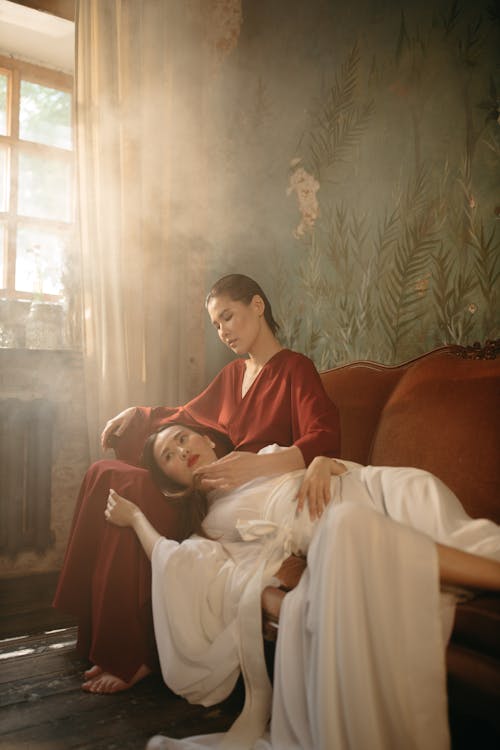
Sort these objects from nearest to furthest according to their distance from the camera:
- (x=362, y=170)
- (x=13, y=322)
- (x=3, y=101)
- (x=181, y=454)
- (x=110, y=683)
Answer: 1. (x=110, y=683)
2. (x=181, y=454)
3. (x=362, y=170)
4. (x=13, y=322)
5. (x=3, y=101)

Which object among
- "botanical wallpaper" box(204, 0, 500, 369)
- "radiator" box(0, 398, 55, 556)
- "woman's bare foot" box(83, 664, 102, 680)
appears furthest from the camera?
"radiator" box(0, 398, 55, 556)

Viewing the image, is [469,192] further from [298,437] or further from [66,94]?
[66,94]

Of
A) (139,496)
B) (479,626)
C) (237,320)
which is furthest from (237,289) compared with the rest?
(479,626)

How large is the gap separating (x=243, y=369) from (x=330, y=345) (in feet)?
1.86

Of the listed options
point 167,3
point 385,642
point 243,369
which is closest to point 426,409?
point 243,369

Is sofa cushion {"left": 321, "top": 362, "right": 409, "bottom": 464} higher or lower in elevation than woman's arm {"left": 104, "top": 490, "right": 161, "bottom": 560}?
higher

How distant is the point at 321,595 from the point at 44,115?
313 cm

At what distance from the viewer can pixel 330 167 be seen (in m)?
2.58

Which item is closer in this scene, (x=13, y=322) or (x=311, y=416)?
(x=311, y=416)

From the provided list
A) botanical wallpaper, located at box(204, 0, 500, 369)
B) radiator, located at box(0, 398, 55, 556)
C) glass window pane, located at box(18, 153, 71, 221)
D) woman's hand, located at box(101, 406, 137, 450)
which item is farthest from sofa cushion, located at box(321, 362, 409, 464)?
glass window pane, located at box(18, 153, 71, 221)

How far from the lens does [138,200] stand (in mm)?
3123

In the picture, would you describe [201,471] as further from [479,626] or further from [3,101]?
[3,101]

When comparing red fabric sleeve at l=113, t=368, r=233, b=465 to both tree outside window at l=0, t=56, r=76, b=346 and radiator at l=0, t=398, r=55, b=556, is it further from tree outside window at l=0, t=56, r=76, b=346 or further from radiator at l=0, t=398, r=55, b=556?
tree outside window at l=0, t=56, r=76, b=346

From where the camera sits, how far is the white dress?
1.05 m
